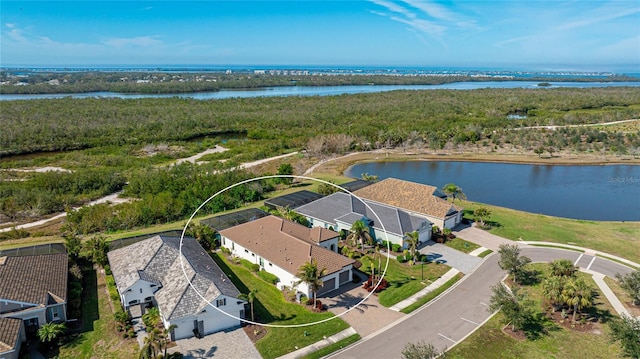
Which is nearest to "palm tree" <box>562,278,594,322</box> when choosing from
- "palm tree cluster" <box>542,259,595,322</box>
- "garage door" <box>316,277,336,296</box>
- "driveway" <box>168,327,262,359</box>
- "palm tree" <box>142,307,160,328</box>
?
"palm tree cluster" <box>542,259,595,322</box>

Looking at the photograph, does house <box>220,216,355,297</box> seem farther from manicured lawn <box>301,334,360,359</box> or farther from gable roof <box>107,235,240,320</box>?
manicured lawn <box>301,334,360,359</box>

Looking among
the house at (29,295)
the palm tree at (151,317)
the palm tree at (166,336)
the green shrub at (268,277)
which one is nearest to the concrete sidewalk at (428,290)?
the green shrub at (268,277)

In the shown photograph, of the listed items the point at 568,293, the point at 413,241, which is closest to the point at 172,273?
the point at 413,241

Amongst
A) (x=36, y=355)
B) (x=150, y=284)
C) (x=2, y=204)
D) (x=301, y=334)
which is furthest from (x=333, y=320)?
(x=2, y=204)

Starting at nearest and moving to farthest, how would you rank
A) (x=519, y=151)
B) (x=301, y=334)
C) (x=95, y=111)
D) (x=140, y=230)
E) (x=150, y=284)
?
(x=301, y=334)
(x=150, y=284)
(x=140, y=230)
(x=519, y=151)
(x=95, y=111)

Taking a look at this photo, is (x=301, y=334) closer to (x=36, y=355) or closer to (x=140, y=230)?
(x=36, y=355)
